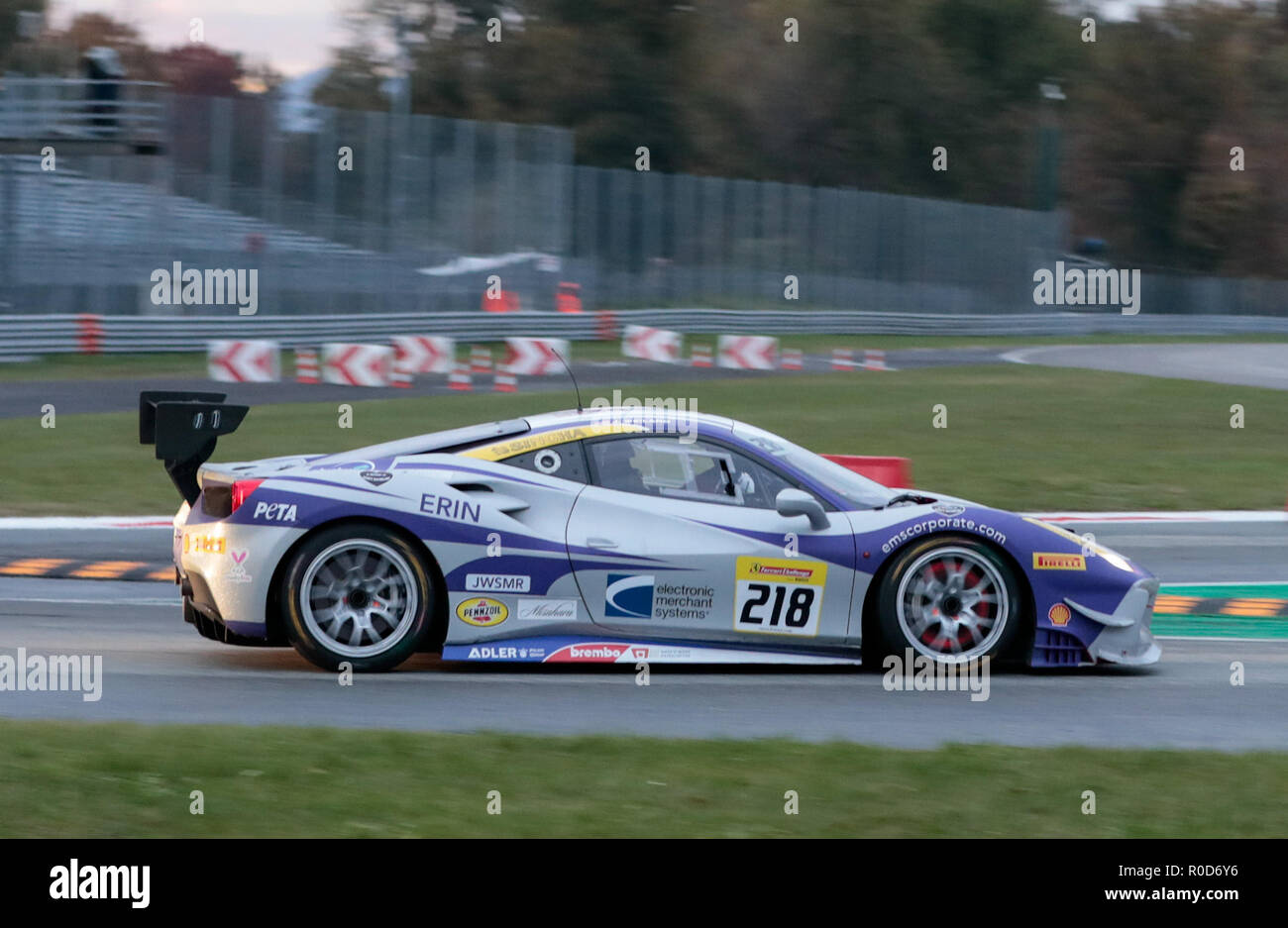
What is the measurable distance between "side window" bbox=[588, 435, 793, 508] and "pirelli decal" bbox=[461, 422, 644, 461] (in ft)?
0.25

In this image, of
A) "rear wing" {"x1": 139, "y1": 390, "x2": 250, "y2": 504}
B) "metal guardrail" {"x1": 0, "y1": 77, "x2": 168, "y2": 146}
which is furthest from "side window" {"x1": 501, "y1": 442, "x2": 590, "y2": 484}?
"metal guardrail" {"x1": 0, "y1": 77, "x2": 168, "y2": 146}

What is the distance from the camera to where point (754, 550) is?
7.66 meters

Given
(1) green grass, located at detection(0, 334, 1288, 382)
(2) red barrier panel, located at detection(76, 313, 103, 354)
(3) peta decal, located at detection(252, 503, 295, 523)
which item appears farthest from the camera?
(2) red barrier panel, located at detection(76, 313, 103, 354)

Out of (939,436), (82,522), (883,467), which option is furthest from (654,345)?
(883,467)

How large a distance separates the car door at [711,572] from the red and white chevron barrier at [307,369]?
18.3 metres

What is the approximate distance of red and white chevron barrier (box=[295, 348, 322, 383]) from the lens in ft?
83.3

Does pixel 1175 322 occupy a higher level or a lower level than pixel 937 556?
higher

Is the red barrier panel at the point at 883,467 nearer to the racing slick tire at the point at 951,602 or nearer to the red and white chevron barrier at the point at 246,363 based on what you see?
the racing slick tire at the point at 951,602

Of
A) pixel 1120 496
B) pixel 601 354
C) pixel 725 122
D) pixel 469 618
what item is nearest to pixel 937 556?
pixel 469 618

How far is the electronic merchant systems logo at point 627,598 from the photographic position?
25.2ft

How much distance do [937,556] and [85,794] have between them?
4.03 meters

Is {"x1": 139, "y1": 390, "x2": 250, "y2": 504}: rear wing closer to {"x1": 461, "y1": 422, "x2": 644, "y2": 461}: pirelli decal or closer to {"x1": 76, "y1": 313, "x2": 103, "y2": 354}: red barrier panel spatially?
{"x1": 461, "y1": 422, "x2": 644, "y2": 461}: pirelli decal

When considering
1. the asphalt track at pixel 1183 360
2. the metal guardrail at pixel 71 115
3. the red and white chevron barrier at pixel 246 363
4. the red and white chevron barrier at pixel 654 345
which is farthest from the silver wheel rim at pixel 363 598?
the metal guardrail at pixel 71 115
